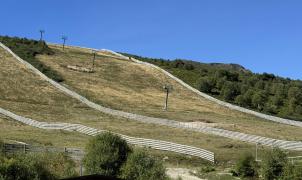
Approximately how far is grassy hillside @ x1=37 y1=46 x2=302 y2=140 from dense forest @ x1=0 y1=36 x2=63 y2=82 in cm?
220

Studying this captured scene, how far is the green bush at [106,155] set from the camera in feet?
119

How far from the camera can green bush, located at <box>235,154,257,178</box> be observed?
1720 inches

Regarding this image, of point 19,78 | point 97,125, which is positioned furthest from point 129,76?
point 97,125

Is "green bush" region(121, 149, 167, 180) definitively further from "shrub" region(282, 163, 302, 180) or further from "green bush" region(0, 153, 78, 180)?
"shrub" region(282, 163, 302, 180)

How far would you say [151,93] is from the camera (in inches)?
4168

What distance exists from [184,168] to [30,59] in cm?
7948

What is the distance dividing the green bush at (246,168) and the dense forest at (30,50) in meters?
67.3

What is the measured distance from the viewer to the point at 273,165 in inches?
1603

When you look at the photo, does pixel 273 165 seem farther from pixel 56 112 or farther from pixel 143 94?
pixel 143 94

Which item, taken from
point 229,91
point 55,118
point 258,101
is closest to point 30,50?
point 229,91

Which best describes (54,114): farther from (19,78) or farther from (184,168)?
(184,168)

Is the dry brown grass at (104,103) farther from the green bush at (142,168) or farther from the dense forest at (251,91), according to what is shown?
the green bush at (142,168)

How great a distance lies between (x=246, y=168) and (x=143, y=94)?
61.2 metres

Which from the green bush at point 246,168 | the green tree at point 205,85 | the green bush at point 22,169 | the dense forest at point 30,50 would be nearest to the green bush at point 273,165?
the green bush at point 246,168
